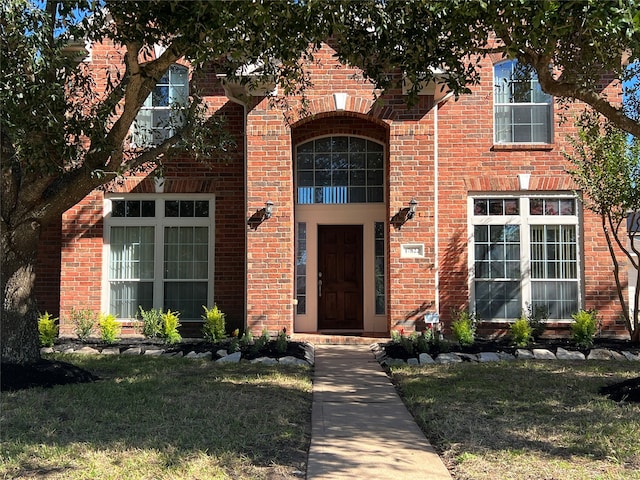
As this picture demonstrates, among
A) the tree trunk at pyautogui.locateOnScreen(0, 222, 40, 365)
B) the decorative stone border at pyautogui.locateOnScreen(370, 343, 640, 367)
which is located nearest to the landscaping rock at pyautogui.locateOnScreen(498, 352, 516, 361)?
the decorative stone border at pyautogui.locateOnScreen(370, 343, 640, 367)

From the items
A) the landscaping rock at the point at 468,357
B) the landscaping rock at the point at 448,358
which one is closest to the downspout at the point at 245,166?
the landscaping rock at the point at 448,358

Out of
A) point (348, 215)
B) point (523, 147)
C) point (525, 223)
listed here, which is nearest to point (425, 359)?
point (348, 215)

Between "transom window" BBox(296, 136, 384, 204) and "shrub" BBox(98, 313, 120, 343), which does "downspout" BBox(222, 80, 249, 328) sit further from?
"shrub" BBox(98, 313, 120, 343)

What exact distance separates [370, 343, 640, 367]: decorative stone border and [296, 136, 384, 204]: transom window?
3493 mm

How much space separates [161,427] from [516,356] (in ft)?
19.5

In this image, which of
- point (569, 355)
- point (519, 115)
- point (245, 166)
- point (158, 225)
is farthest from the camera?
point (158, 225)

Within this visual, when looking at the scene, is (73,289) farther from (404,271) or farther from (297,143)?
(404,271)

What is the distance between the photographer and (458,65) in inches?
279

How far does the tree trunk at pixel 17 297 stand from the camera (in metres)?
7.32

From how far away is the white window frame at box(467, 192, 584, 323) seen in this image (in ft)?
38.0

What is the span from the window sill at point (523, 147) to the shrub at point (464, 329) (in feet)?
10.7

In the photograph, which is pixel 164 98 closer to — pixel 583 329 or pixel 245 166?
pixel 245 166

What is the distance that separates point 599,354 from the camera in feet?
30.9

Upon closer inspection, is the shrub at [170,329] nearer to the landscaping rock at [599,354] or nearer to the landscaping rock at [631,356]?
the landscaping rock at [599,354]
